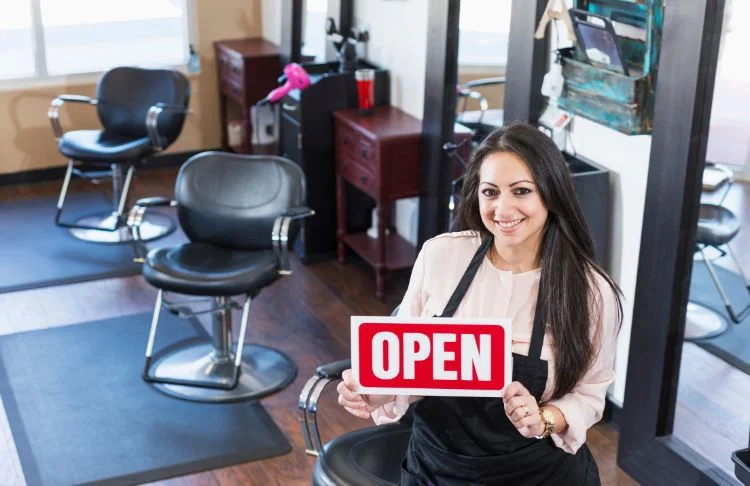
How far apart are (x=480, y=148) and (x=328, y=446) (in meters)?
1.09

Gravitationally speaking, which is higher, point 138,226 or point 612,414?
point 138,226

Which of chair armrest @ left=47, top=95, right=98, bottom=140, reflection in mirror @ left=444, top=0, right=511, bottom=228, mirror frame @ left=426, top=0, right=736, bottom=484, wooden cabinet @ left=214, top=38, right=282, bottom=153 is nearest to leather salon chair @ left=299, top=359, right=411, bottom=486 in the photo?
mirror frame @ left=426, top=0, right=736, bottom=484

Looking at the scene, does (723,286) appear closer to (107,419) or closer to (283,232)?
(283,232)

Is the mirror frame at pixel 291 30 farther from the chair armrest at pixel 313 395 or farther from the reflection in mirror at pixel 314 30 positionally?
the chair armrest at pixel 313 395

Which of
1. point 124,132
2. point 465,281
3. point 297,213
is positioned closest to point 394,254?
point 297,213

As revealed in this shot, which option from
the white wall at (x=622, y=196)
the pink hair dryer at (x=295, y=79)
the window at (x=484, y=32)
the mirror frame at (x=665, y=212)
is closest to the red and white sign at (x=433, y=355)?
the mirror frame at (x=665, y=212)

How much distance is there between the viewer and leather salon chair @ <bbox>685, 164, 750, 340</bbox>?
133 inches

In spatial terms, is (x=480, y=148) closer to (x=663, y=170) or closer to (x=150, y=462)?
(x=663, y=170)

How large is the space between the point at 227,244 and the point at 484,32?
1.41m

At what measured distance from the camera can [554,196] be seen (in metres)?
2.17

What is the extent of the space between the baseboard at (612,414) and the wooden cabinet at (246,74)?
324cm

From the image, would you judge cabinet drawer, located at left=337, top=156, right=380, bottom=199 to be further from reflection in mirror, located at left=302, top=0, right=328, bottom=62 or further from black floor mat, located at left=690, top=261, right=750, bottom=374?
black floor mat, located at left=690, top=261, right=750, bottom=374

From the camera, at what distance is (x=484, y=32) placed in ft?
14.6

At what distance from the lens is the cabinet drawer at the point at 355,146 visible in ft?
16.5
